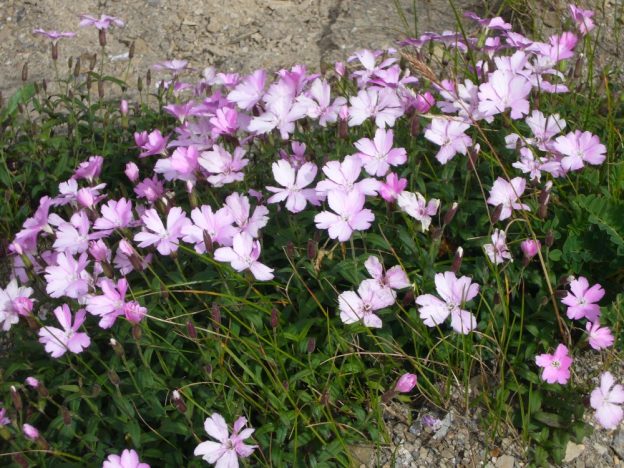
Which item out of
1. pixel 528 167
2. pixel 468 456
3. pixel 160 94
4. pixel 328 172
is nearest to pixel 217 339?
pixel 328 172

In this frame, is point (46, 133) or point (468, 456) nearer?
point (468, 456)

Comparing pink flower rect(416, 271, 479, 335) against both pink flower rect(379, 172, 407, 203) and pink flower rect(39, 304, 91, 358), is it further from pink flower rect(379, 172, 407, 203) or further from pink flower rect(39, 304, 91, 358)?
pink flower rect(39, 304, 91, 358)

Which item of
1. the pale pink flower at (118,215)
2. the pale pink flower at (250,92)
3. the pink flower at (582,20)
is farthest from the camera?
the pink flower at (582,20)

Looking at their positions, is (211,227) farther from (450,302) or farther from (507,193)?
(507,193)

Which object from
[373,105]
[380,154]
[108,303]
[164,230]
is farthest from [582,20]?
[108,303]

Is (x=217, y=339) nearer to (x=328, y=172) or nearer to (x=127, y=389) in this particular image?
(x=127, y=389)

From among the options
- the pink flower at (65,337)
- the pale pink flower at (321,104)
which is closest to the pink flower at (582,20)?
the pale pink flower at (321,104)

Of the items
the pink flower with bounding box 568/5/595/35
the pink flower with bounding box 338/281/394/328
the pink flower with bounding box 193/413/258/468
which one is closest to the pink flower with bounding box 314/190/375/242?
the pink flower with bounding box 338/281/394/328

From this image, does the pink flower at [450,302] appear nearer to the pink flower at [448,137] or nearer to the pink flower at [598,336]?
the pink flower at [598,336]
